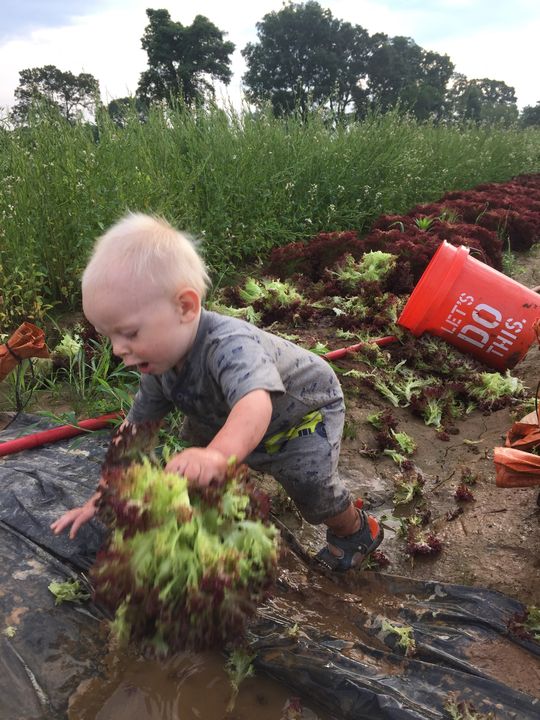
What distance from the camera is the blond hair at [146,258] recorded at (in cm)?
167

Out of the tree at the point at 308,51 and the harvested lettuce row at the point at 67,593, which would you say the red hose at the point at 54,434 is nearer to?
the harvested lettuce row at the point at 67,593

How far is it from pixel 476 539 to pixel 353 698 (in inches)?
44.6

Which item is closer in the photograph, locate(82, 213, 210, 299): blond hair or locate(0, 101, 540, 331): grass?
Result: locate(82, 213, 210, 299): blond hair

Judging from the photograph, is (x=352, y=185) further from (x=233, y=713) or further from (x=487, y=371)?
(x=233, y=713)

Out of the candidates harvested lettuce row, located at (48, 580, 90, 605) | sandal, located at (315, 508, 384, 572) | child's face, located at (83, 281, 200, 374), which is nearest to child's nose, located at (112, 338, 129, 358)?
child's face, located at (83, 281, 200, 374)

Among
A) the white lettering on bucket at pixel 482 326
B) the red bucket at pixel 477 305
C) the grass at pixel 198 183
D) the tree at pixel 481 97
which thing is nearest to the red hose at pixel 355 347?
the red bucket at pixel 477 305

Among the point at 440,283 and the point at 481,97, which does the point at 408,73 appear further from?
the point at 440,283

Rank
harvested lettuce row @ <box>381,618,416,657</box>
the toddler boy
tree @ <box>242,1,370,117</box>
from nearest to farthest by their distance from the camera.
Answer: the toddler boy
harvested lettuce row @ <box>381,618,416,657</box>
tree @ <box>242,1,370,117</box>

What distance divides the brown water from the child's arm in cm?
72

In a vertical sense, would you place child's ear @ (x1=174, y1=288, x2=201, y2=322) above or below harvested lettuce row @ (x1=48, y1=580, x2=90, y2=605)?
above

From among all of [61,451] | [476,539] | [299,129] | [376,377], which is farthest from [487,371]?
[299,129]

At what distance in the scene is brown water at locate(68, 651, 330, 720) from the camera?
1.67 metres

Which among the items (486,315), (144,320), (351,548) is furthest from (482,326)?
(144,320)

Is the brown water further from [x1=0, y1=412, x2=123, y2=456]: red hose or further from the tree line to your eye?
the tree line
